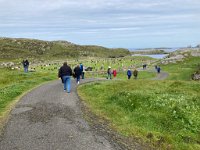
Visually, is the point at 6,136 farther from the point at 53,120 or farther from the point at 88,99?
the point at 88,99

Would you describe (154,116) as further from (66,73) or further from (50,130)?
(66,73)

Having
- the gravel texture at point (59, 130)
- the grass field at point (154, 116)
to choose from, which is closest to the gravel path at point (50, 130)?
the gravel texture at point (59, 130)

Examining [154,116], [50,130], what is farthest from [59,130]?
[154,116]

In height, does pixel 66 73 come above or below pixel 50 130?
above

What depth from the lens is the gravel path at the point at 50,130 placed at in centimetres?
1395

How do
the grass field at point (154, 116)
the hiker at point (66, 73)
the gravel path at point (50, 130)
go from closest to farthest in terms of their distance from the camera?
the gravel path at point (50, 130) < the grass field at point (154, 116) < the hiker at point (66, 73)

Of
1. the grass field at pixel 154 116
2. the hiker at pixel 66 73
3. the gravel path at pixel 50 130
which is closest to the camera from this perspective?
the gravel path at pixel 50 130

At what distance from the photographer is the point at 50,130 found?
16094 millimetres

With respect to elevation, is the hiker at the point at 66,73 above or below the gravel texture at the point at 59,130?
above

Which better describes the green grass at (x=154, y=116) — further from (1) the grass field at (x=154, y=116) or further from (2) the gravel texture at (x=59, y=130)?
(2) the gravel texture at (x=59, y=130)

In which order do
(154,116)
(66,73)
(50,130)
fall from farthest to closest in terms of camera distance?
(66,73), (154,116), (50,130)

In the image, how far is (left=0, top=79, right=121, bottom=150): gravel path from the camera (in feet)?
45.8

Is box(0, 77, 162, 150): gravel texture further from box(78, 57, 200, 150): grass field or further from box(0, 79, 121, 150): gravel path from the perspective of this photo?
box(78, 57, 200, 150): grass field

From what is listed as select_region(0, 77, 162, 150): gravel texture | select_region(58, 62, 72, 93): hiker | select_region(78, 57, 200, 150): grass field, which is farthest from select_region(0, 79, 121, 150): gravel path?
select_region(58, 62, 72, 93): hiker
